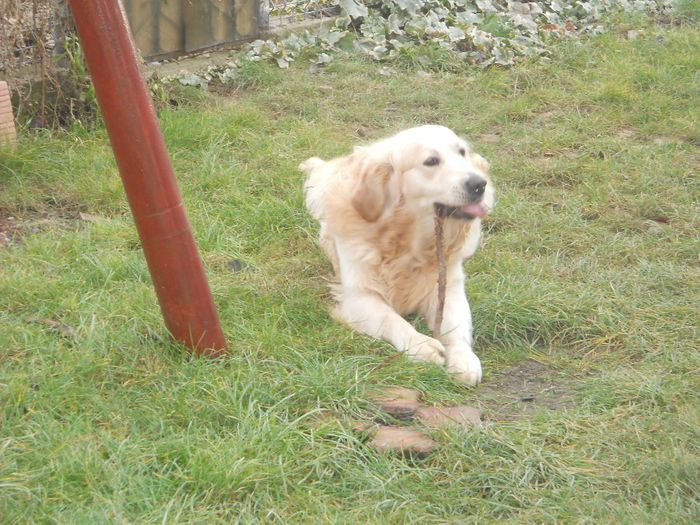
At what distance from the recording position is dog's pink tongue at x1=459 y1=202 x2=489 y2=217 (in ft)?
12.0

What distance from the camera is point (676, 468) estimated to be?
2645 mm

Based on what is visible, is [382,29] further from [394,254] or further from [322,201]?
[394,254]

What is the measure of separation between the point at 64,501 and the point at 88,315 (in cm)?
113

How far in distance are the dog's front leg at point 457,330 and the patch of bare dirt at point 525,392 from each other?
78 millimetres

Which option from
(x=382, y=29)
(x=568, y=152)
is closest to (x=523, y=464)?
(x=568, y=152)

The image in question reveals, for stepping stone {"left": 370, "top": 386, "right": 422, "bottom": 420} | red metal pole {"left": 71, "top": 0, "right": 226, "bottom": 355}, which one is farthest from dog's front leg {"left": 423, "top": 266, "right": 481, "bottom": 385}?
red metal pole {"left": 71, "top": 0, "right": 226, "bottom": 355}

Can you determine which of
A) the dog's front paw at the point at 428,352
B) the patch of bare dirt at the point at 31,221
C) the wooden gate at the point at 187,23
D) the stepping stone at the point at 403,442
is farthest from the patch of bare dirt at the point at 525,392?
the wooden gate at the point at 187,23

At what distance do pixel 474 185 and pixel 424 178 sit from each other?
0.75ft

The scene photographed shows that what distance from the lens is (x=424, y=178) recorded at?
3754 mm

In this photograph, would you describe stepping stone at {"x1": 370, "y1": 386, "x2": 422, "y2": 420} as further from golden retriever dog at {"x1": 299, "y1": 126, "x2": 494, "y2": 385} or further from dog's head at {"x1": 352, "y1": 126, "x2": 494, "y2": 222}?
dog's head at {"x1": 352, "y1": 126, "x2": 494, "y2": 222}

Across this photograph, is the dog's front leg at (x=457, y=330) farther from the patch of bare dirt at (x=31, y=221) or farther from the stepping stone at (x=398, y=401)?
the patch of bare dirt at (x=31, y=221)

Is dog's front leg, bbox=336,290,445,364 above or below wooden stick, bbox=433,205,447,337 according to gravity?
below

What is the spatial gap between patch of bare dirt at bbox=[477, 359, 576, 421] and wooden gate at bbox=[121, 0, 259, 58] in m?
4.02

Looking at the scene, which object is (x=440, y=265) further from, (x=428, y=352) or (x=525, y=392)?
(x=525, y=392)
